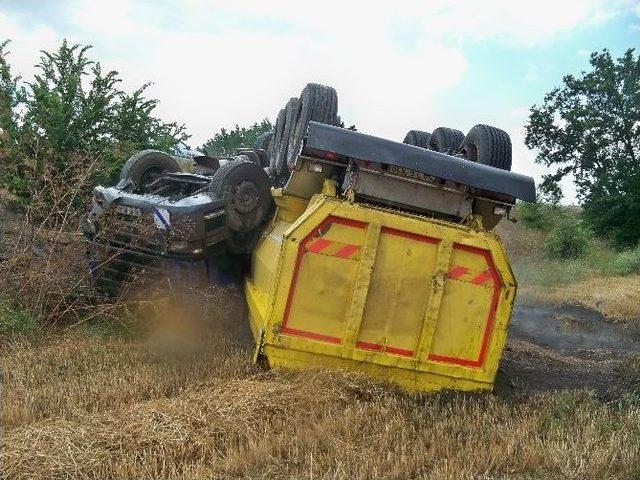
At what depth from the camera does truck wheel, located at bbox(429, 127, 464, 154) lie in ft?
24.0

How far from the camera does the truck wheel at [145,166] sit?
791 centimetres

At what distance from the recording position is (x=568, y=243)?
28516mm

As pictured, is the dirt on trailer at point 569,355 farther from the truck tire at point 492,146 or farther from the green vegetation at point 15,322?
the green vegetation at point 15,322

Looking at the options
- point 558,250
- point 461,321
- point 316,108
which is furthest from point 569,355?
point 558,250

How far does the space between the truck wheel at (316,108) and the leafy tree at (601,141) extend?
24043 millimetres

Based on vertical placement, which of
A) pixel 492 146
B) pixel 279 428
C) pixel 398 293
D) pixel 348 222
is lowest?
pixel 279 428

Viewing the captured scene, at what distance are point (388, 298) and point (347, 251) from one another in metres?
0.45

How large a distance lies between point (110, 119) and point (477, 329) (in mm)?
7921

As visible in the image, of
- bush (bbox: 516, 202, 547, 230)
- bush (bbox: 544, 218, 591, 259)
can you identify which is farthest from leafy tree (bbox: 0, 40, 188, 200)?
bush (bbox: 516, 202, 547, 230)

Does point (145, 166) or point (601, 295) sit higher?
point (145, 166)

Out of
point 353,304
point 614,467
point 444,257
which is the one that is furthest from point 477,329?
point 614,467

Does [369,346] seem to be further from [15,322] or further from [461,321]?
[15,322]

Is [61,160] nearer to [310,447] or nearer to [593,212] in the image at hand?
[310,447]

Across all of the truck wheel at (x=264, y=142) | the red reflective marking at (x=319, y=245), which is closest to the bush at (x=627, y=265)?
the truck wheel at (x=264, y=142)
